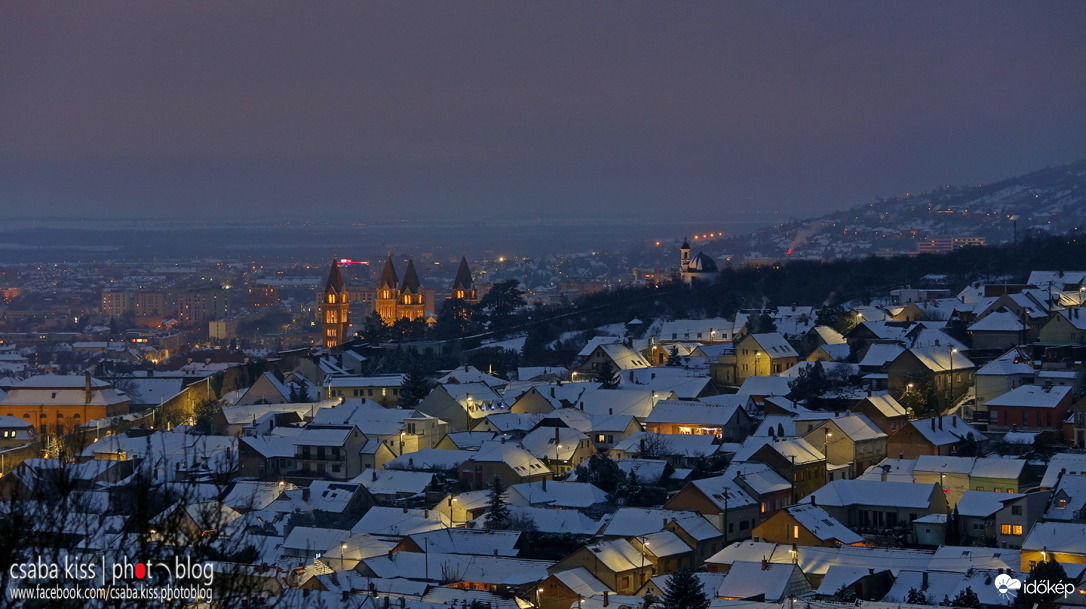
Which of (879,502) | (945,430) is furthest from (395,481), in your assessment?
(945,430)

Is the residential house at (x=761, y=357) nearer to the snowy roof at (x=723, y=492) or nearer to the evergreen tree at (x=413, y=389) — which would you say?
the evergreen tree at (x=413, y=389)

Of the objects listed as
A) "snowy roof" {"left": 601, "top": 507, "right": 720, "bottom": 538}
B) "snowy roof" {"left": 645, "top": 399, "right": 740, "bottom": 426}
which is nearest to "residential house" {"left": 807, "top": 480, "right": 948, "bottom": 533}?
"snowy roof" {"left": 601, "top": 507, "right": 720, "bottom": 538}

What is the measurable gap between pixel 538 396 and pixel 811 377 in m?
6.51

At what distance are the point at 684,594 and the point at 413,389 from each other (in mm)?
20629

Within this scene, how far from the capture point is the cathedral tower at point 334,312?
251ft

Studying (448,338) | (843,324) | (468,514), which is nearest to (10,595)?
(468,514)

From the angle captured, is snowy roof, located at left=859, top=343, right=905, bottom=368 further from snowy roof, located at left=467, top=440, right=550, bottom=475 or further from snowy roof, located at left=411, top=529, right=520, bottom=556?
snowy roof, located at left=411, top=529, right=520, bottom=556

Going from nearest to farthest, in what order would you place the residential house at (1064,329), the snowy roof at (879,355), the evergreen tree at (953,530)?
the evergreen tree at (953,530) < the residential house at (1064,329) < the snowy roof at (879,355)

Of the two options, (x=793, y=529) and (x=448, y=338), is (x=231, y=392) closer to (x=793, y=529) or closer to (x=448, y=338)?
(x=448, y=338)

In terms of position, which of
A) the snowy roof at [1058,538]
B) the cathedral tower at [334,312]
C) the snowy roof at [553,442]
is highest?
the snowy roof at [1058,538]

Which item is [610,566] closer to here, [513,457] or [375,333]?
[513,457]

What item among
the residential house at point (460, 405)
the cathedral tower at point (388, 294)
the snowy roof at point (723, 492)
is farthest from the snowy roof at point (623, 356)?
the cathedral tower at point (388, 294)

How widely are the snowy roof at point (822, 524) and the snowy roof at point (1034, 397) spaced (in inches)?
280

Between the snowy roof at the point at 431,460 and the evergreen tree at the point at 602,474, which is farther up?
the evergreen tree at the point at 602,474
